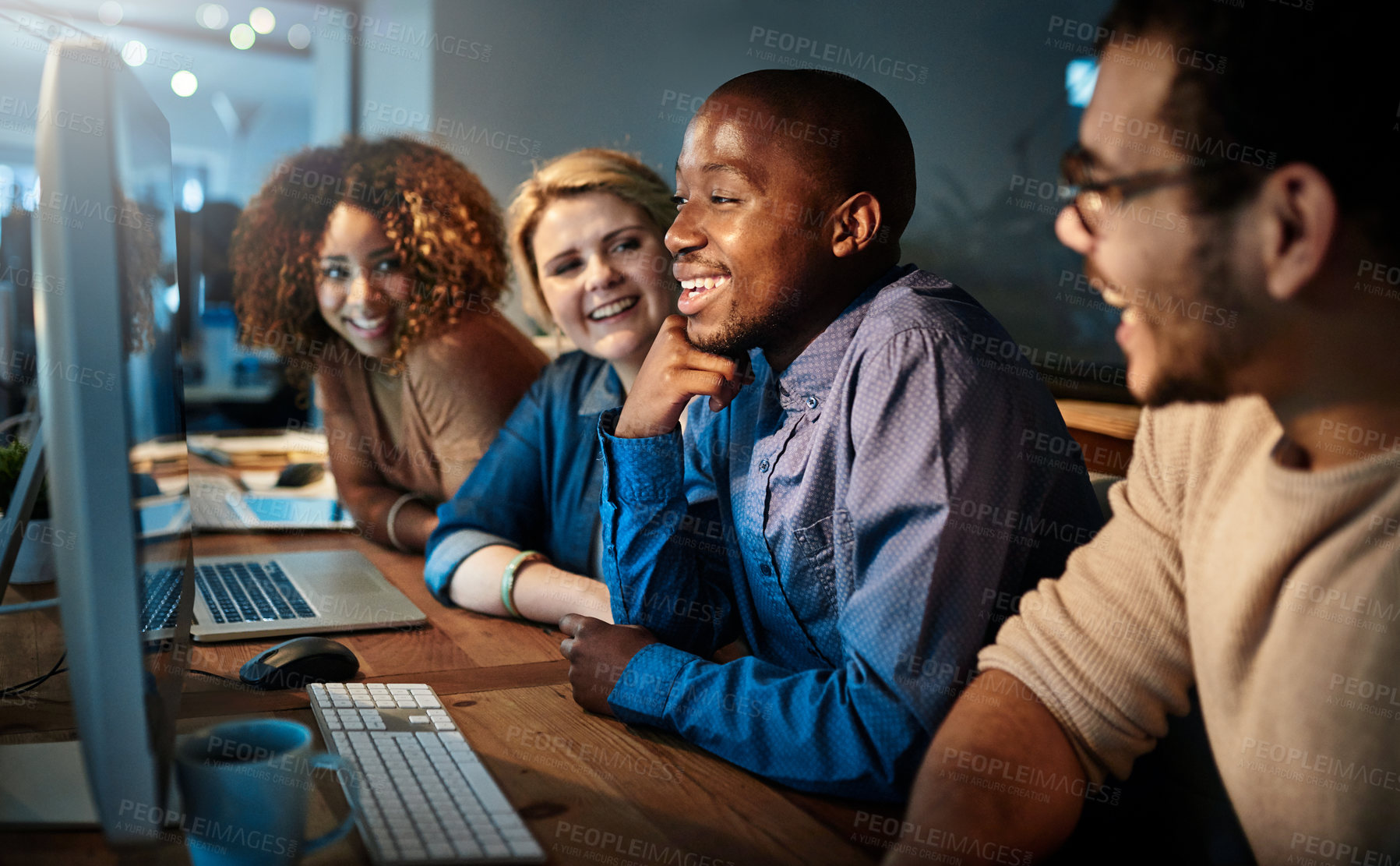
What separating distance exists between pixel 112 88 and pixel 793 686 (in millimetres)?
745

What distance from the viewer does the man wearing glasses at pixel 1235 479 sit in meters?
0.71

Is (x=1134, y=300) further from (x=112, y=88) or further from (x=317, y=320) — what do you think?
(x=317, y=320)

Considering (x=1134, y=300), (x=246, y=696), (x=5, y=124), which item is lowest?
(x=246, y=696)

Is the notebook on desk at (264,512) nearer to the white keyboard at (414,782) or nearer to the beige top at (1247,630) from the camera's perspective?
the white keyboard at (414,782)

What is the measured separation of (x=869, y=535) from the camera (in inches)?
37.2

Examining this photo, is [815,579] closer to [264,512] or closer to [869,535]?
[869,535]

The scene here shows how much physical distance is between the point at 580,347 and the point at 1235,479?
127 cm

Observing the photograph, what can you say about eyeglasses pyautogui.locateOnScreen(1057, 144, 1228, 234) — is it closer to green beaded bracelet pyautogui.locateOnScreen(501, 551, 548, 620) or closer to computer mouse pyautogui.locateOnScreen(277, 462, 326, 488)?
green beaded bracelet pyautogui.locateOnScreen(501, 551, 548, 620)

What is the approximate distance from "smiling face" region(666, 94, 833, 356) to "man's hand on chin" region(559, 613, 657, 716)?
0.38 meters

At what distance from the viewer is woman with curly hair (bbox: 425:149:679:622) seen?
1742mm

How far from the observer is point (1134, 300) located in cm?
85

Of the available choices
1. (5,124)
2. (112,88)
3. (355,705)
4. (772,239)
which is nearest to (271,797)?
(355,705)

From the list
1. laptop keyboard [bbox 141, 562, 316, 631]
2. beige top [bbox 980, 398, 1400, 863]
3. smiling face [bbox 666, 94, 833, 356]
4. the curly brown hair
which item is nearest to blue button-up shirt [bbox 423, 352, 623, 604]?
laptop keyboard [bbox 141, 562, 316, 631]

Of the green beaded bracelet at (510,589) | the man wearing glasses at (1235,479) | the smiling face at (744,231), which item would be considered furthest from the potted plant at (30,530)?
the man wearing glasses at (1235,479)
